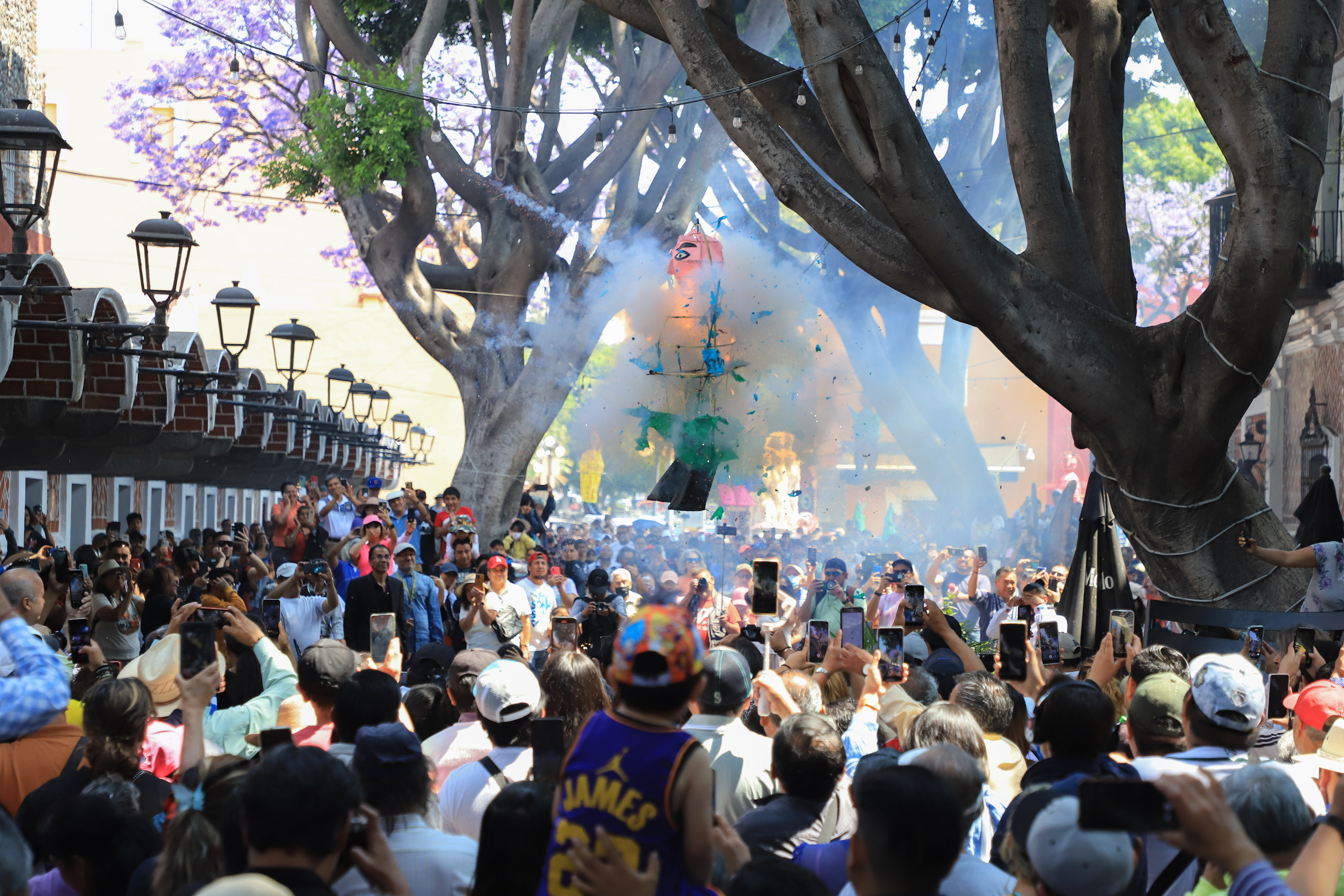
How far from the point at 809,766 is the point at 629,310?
16.0 meters

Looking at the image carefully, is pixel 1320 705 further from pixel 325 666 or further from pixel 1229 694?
pixel 325 666

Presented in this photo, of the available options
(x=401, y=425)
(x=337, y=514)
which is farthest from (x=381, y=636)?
(x=401, y=425)

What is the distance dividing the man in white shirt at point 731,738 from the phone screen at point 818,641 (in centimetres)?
119

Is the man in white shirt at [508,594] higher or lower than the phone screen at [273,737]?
lower

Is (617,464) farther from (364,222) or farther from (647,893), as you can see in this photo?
(647,893)

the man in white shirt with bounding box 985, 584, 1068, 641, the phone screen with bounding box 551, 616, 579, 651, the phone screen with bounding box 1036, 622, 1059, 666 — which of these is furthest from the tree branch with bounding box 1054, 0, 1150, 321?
the phone screen with bounding box 551, 616, 579, 651

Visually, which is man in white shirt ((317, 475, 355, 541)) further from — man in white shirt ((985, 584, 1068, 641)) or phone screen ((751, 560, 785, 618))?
phone screen ((751, 560, 785, 618))

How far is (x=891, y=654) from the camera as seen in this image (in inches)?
221

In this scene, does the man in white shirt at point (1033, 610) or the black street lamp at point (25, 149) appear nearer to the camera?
the black street lamp at point (25, 149)

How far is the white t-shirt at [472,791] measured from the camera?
164 inches

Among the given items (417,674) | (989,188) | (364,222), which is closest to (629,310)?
(364,222)

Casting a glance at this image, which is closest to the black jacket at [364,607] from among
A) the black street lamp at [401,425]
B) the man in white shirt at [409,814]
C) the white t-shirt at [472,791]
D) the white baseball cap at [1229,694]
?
the white t-shirt at [472,791]

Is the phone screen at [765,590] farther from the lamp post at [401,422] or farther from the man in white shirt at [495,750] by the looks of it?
the lamp post at [401,422]

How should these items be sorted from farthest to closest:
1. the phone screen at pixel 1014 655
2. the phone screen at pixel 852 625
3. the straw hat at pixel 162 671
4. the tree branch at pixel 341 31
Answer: the tree branch at pixel 341 31 < the phone screen at pixel 852 625 < the phone screen at pixel 1014 655 < the straw hat at pixel 162 671
